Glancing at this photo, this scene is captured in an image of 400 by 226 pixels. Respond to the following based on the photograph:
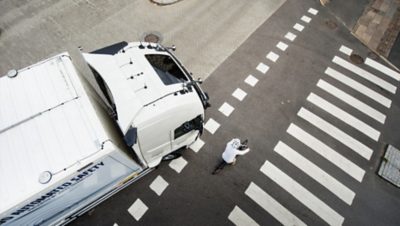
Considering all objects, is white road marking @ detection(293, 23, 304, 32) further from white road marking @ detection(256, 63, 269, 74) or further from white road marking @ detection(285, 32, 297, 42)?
white road marking @ detection(256, 63, 269, 74)

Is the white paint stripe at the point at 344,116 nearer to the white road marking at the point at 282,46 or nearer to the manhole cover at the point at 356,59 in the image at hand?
the white road marking at the point at 282,46

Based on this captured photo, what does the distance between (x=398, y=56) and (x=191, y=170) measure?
1092 cm

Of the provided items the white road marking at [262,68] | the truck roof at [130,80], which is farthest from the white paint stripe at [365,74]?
the truck roof at [130,80]

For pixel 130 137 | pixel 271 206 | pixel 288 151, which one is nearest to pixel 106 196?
pixel 130 137

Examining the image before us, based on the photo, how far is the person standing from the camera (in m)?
7.90

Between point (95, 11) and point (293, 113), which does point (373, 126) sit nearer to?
point (293, 113)

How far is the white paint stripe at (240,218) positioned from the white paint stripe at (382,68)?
881 cm

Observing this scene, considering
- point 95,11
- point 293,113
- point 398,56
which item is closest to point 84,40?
point 95,11

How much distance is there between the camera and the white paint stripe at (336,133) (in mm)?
9383

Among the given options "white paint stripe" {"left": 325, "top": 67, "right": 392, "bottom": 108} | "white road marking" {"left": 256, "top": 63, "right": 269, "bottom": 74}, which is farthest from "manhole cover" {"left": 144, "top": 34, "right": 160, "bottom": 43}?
"white paint stripe" {"left": 325, "top": 67, "right": 392, "bottom": 108}

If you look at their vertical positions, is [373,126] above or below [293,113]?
below

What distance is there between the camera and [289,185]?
8.66m

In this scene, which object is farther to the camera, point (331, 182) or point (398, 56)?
point (398, 56)

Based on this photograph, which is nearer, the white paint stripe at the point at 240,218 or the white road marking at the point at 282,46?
the white paint stripe at the point at 240,218
